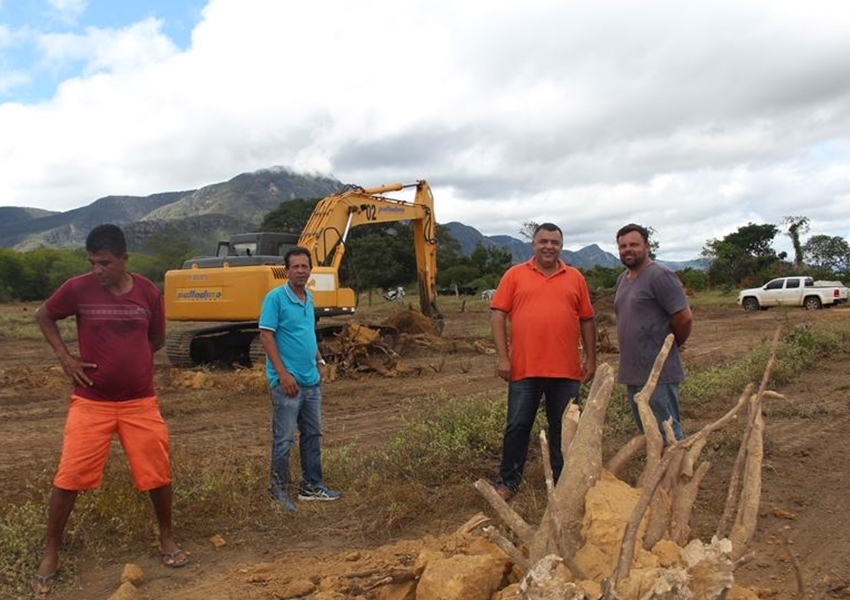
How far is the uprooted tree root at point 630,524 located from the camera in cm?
212

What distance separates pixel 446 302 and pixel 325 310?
68.9ft

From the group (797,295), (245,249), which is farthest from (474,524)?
(797,295)

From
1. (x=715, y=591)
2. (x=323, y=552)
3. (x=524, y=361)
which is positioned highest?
(x=524, y=361)

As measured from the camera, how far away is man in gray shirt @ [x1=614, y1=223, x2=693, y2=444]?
4.12 m

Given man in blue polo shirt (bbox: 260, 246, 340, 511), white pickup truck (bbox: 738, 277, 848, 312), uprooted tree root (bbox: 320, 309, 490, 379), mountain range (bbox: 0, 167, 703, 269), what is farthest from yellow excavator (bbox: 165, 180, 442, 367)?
mountain range (bbox: 0, 167, 703, 269)

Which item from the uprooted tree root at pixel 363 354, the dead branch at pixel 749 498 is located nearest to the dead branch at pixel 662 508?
the dead branch at pixel 749 498

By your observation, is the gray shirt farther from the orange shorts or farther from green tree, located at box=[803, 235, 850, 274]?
green tree, located at box=[803, 235, 850, 274]

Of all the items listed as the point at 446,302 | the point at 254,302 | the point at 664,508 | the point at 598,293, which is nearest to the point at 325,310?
the point at 254,302

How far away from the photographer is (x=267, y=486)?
5008 mm

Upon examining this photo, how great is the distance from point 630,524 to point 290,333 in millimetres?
2938

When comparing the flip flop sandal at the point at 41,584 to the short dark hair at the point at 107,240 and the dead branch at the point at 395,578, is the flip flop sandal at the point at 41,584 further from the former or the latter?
the dead branch at the point at 395,578

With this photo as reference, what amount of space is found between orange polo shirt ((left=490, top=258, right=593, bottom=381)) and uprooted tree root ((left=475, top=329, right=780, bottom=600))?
4.71ft

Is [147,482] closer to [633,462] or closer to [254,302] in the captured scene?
[633,462]

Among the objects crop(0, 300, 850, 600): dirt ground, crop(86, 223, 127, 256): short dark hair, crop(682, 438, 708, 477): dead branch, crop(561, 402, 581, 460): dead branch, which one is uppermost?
crop(86, 223, 127, 256): short dark hair
